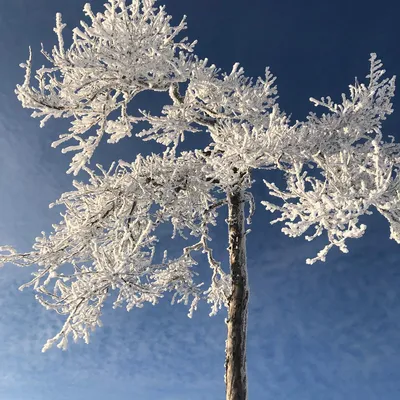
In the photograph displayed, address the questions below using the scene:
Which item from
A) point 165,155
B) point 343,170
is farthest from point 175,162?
point 343,170

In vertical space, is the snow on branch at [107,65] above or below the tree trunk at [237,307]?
above

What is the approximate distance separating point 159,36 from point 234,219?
438 cm

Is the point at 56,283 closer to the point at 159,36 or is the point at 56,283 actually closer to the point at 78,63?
the point at 78,63

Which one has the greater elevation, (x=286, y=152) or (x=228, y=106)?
(x=228, y=106)

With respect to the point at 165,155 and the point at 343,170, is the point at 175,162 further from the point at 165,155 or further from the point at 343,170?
the point at 343,170

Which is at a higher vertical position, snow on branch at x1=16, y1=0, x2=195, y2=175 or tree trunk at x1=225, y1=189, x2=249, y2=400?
snow on branch at x1=16, y1=0, x2=195, y2=175

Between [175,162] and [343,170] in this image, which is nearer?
[343,170]

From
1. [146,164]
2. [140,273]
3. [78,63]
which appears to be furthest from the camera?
[146,164]

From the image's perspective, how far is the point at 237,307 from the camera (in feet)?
32.2

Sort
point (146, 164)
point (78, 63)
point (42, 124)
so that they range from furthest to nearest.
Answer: point (146, 164)
point (42, 124)
point (78, 63)

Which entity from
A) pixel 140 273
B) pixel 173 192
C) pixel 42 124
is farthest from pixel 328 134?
pixel 42 124

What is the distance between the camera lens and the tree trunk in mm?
9164

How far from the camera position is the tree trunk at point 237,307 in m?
9.16

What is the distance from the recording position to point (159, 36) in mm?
8219
